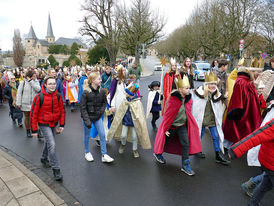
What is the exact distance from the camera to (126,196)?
349 cm

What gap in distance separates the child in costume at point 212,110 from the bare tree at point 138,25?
28.9 meters

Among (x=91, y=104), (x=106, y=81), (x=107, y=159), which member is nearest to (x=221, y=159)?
(x=107, y=159)

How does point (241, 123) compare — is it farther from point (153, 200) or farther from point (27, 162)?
point (27, 162)

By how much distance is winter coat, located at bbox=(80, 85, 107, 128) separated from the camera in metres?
4.37

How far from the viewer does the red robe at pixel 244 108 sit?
4.48 metres

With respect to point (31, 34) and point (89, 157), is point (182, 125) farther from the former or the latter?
point (31, 34)

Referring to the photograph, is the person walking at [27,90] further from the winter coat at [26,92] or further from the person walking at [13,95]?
the person walking at [13,95]

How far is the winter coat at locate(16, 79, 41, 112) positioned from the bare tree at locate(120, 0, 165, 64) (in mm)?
27440

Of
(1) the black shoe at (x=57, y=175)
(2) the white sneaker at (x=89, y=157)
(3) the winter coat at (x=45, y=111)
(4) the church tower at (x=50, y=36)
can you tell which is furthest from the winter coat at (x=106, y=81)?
(4) the church tower at (x=50, y=36)

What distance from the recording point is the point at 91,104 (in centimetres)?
443

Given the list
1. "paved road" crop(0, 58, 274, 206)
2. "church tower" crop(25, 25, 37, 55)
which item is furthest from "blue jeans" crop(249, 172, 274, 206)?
"church tower" crop(25, 25, 37, 55)

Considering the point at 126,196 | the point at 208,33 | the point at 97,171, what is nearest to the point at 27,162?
the point at 97,171

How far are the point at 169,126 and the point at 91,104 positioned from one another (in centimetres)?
155

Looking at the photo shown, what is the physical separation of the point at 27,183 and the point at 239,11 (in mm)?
32692
